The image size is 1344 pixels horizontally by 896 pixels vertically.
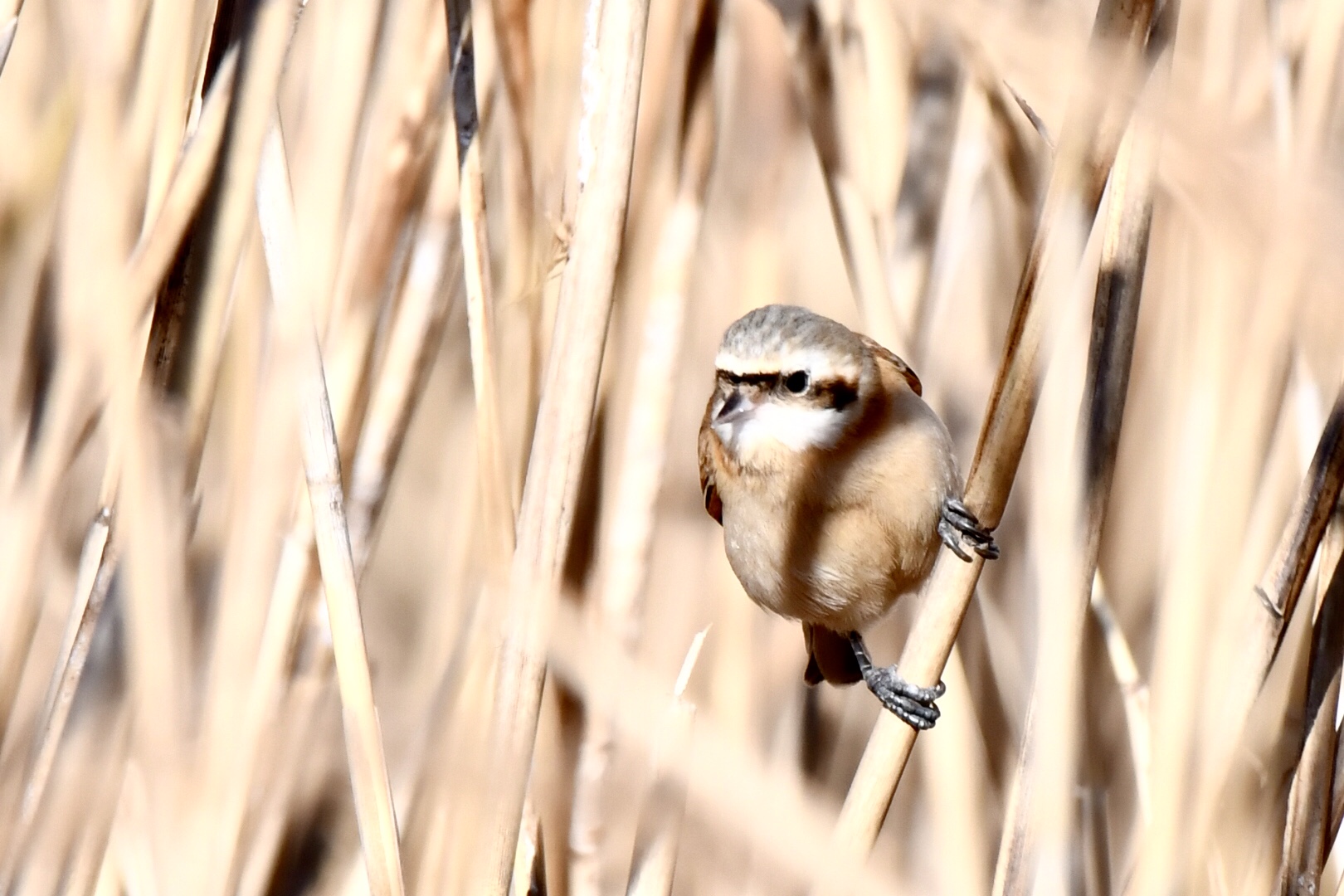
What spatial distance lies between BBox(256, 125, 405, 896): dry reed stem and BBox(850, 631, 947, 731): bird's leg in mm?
431

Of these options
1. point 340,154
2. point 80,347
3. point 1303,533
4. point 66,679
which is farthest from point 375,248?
point 1303,533

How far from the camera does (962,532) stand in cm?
119

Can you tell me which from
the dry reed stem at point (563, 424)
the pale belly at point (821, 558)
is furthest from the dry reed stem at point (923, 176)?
the dry reed stem at point (563, 424)

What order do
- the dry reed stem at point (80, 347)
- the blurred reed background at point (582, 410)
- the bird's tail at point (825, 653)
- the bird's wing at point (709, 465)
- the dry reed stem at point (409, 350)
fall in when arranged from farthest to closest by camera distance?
the bird's tail at point (825, 653) → the bird's wing at point (709, 465) → the dry reed stem at point (409, 350) → the dry reed stem at point (80, 347) → the blurred reed background at point (582, 410)

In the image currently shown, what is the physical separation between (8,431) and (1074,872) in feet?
4.78

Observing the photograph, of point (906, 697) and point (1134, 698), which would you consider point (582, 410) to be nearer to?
point (906, 697)

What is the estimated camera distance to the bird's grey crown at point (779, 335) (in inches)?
49.9

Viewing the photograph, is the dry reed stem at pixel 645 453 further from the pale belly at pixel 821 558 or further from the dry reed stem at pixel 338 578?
the dry reed stem at pixel 338 578

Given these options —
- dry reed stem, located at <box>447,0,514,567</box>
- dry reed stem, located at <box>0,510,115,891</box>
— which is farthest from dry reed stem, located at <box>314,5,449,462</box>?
dry reed stem, located at <box>0,510,115,891</box>

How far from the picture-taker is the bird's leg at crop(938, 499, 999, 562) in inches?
40.0

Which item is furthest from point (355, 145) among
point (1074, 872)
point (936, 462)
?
point (1074, 872)

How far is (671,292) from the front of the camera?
1360 millimetres

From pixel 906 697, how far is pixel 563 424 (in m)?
0.43

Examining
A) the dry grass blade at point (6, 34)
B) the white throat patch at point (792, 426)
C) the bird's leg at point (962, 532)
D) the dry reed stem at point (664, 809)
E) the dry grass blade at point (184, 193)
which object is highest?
the dry grass blade at point (6, 34)
